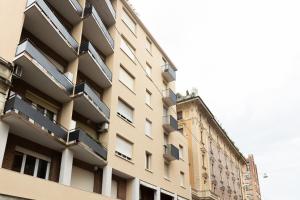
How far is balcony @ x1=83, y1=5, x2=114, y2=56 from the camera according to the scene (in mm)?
18945

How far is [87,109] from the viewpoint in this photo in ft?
57.5

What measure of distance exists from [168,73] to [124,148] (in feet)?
36.6

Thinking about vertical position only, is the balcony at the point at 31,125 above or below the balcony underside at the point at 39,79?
below

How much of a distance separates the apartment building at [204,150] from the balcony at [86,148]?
53.9 ft

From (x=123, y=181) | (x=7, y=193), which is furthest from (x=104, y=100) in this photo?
(x=7, y=193)

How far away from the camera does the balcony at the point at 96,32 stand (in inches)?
746

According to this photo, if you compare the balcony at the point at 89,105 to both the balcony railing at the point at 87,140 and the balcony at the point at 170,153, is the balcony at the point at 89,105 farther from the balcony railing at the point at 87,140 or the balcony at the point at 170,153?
the balcony at the point at 170,153

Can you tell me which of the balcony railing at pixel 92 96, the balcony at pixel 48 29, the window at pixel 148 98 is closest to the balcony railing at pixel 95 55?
the balcony at pixel 48 29

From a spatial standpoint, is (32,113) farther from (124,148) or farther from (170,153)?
(170,153)

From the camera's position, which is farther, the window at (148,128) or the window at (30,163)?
the window at (148,128)

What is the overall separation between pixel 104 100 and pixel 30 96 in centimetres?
573

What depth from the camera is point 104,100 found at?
19844 mm

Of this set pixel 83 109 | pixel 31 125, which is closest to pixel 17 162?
pixel 31 125

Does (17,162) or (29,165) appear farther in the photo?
(29,165)
